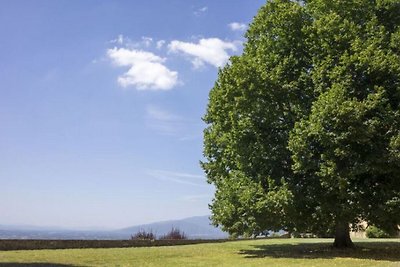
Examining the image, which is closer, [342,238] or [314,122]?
[314,122]

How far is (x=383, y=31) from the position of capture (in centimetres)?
2388

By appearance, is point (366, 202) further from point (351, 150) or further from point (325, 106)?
point (325, 106)

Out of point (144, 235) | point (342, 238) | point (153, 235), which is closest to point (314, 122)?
point (342, 238)

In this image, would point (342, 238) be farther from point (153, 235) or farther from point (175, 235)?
point (175, 235)

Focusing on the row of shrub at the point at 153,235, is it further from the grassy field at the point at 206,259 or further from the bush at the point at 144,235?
the grassy field at the point at 206,259

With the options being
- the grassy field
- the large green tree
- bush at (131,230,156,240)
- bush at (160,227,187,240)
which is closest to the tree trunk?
the large green tree

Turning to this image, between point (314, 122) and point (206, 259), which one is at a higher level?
point (314, 122)

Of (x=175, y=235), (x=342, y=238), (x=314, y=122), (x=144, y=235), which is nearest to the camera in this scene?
(x=314, y=122)

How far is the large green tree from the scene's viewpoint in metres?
21.8

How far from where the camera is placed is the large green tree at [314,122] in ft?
71.4

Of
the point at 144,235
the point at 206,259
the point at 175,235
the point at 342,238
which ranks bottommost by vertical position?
the point at 206,259

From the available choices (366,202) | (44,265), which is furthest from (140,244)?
(366,202)

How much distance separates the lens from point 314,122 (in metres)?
21.9

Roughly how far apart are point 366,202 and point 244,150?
21.7ft
